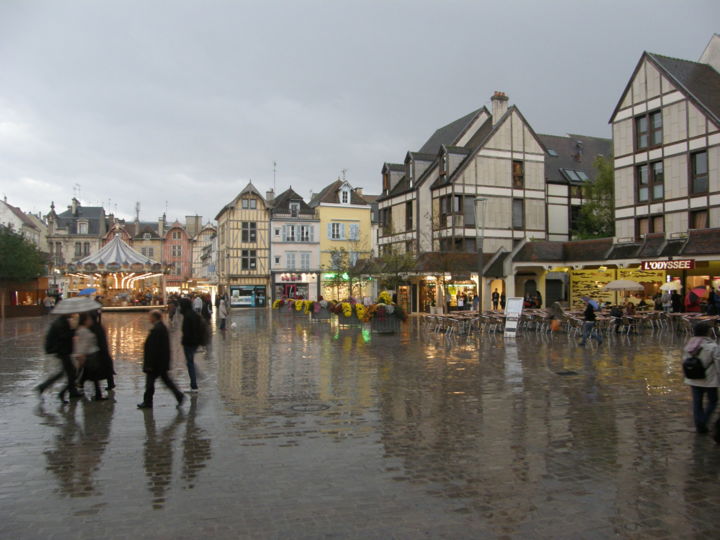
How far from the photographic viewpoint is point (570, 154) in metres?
40.2

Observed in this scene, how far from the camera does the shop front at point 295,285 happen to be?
54.1 metres

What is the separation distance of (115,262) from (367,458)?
121 feet

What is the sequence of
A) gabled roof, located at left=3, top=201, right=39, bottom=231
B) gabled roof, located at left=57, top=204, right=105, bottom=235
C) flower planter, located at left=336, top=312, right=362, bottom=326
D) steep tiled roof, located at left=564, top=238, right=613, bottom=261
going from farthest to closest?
gabled roof, located at left=57, top=204, right=105, bottom=235 → gabled roof, located at left=3, top=201, right=39, bottom=231 → steep tiled roof, located at left=564, top=238, right=613, bottom=261 → flower planter, located at left=336, top=312, right=362, bottom=326

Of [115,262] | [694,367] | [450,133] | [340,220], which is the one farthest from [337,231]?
[694,367]

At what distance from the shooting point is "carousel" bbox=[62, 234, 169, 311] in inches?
1523

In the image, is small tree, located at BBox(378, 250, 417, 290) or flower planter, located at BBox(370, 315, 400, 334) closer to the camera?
flower planter, located at BBox(370, 315, 400, 334)

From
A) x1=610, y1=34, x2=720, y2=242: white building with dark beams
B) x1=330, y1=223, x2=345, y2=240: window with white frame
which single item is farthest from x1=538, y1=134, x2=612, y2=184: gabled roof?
x1=330, y1=223, x2=345, y2=240: window with white frame

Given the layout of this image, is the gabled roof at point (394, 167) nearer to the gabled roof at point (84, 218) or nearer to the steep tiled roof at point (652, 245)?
the steep tiled roof at point (652, 245)

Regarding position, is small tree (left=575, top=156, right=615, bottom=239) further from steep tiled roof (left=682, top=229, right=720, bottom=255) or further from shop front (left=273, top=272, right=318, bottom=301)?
shop front (left=273, top=272, right=318, bottom=301)

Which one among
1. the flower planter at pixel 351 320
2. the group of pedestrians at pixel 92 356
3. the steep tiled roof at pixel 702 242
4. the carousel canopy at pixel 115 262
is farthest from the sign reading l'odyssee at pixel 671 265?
the carousel canopy at pixel 115 262

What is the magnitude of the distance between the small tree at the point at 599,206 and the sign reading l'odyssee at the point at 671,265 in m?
11.0

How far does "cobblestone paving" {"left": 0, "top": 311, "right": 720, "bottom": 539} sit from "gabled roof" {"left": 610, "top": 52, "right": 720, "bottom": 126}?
63.8 ft

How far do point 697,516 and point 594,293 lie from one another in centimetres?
2845

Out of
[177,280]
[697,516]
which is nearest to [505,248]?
[697,516]
